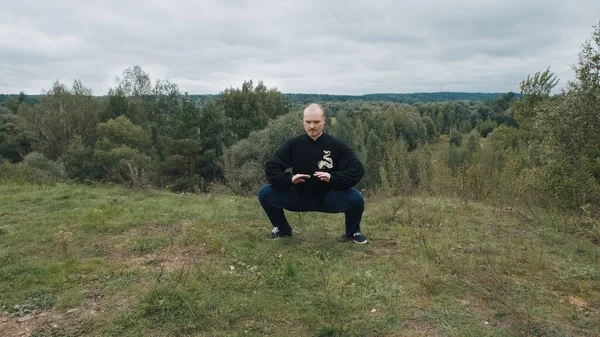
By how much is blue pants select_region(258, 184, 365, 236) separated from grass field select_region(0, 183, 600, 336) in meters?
0.38

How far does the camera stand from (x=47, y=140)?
128 feet

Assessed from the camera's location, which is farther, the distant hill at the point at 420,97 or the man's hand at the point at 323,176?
the distant hill at the point at 420,97

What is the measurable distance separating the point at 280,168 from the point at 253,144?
79.7 ft

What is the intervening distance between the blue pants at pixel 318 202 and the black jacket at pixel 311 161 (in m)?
0.09

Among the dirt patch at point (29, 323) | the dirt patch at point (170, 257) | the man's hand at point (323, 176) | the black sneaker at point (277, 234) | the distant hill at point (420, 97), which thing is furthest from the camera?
the distant hill at point (420, 97)

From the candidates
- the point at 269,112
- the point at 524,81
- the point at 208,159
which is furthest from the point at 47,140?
the point at 524,81

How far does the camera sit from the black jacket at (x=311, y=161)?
15.5 ft

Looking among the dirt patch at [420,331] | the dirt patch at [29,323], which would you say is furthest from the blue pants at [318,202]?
the dirt patch at [29,323]

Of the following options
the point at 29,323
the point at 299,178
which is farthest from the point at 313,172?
the point at 29,323

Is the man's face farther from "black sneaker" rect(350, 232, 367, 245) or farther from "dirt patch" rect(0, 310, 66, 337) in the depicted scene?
"dirt patch" rect(0, 310, 66, 337)

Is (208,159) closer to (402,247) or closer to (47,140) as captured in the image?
(47,140)

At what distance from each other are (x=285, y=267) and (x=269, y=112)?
43128 mm

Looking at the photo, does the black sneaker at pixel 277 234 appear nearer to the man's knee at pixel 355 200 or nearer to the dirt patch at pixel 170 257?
the dirt patch at pixel 170 257

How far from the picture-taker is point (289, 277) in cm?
382
